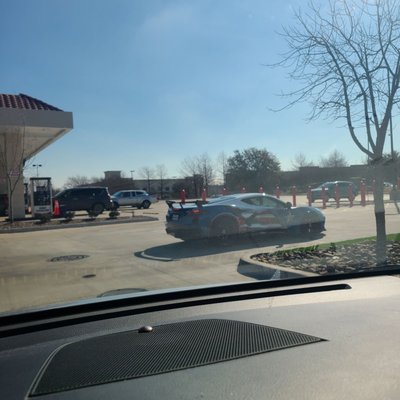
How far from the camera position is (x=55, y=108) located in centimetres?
2361

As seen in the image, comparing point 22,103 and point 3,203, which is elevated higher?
point 22,103

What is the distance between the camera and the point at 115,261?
10.1 metres

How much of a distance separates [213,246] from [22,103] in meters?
15.7

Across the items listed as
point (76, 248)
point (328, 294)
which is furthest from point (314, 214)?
point (328, 294)

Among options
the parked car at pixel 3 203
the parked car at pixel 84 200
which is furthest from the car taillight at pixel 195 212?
the parked car at pixel 3 203

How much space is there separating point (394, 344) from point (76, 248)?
10.4 meters

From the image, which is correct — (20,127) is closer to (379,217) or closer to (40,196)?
(40,196)

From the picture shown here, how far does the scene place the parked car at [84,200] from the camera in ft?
93.3

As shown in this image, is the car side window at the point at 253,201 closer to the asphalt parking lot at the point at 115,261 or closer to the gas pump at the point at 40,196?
the asphalt parking lot at the point at 115,261

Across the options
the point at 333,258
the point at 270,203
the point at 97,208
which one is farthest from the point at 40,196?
the point at 333,258

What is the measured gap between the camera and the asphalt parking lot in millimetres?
7484

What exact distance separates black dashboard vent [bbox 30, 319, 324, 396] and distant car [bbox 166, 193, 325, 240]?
26.8 feet

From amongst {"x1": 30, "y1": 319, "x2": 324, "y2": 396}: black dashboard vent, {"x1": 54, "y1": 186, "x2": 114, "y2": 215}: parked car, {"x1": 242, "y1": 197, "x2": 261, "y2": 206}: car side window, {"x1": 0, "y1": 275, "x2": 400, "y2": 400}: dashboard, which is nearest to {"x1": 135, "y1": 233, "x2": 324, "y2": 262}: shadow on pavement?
{"x1": 242, "y1": 197, "x2": 261, "y2": 206}: car side window

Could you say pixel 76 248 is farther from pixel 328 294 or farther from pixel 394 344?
pixel 394 344
